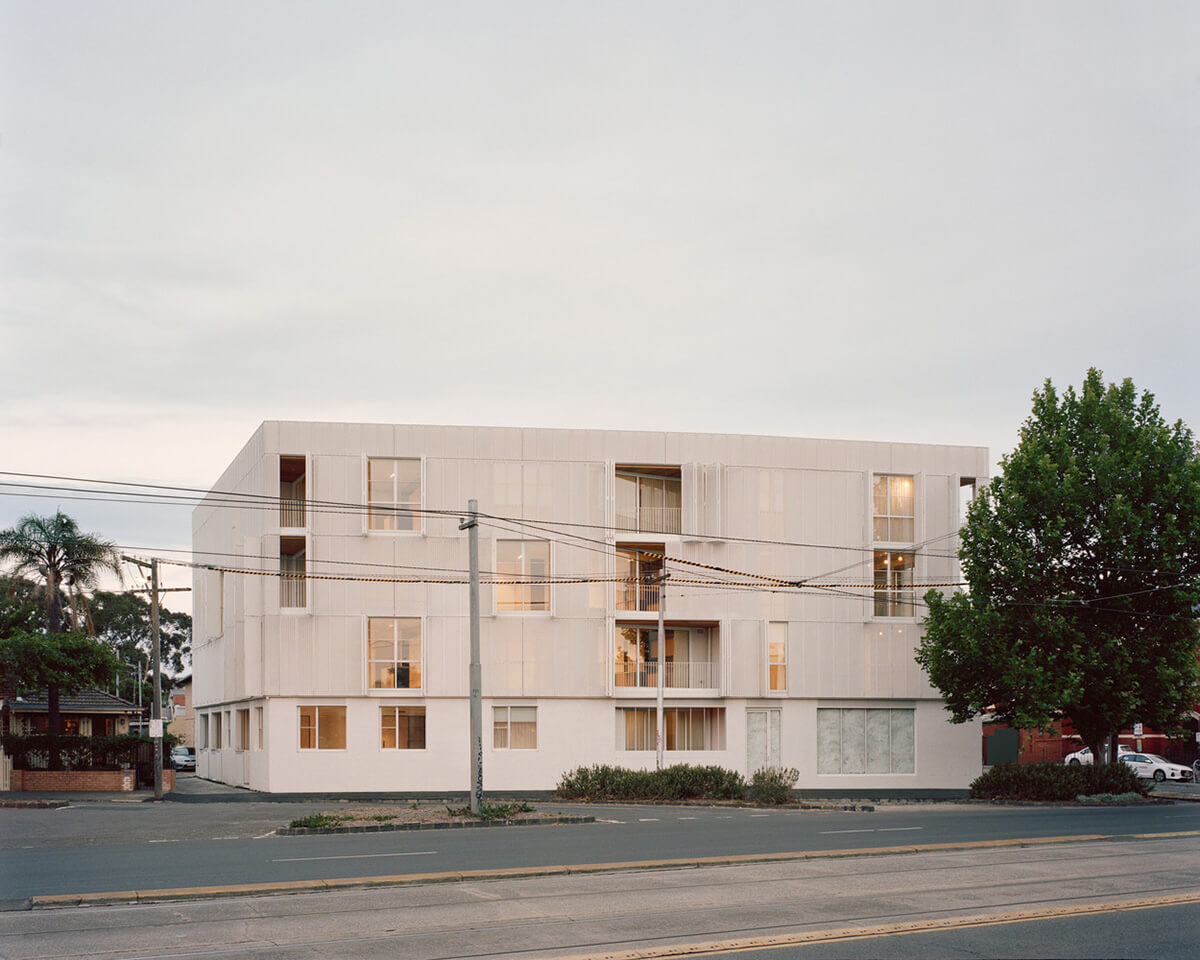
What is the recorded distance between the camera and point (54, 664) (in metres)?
46.3

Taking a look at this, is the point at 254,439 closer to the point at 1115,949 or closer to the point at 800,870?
the point at 800,870

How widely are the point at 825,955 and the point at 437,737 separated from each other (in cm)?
3785

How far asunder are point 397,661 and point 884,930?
36.6 metres

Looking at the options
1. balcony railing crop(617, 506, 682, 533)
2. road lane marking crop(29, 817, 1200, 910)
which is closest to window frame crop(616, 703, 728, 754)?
balcony railing crop(617, 506, 682, 533)

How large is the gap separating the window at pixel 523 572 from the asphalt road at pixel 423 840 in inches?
598

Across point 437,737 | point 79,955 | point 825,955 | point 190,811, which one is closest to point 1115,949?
point 825,955

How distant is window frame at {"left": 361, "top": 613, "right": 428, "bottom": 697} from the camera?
157 feet

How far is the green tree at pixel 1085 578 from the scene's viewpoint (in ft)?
137

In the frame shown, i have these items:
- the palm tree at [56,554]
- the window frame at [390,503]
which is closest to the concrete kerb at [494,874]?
the window frame at [390,503]

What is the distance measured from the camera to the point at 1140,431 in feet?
139

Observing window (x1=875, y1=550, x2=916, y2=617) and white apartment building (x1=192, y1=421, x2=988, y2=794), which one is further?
window (x1=875, y1=550, x2=916, y2=617)

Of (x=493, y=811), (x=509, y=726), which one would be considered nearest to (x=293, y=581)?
(x=509, y=726)

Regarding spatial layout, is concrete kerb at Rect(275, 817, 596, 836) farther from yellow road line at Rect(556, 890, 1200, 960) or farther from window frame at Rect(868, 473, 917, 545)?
window frame at Rect(868, 473, 917, 545)

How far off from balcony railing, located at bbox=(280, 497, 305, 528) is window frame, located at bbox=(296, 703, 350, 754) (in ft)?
21.8
